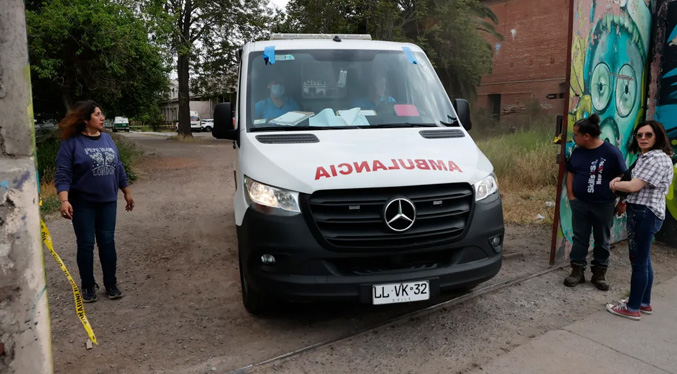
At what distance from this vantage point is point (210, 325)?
4059mm

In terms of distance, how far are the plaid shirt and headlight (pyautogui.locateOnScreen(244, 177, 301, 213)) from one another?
2802mm

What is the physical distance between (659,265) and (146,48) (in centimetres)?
1194

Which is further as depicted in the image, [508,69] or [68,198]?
[508,69]

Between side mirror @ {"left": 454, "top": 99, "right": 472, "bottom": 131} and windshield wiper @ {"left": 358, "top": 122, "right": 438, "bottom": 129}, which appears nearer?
windshield wiper @ {"left": 358, "top": 122, "right": 438, "bottom": 129}

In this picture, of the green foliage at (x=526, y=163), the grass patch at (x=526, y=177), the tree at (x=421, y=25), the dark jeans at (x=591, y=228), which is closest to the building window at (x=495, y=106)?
the tree at (x=421, y=25)

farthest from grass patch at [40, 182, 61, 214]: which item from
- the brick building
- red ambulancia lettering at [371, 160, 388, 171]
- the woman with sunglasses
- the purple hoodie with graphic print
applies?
the brick building

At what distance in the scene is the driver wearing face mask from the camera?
4241 millimetres

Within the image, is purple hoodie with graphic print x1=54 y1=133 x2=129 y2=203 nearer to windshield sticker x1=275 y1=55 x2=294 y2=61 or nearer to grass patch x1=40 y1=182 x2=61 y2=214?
windshield sticker x1=275 y1=55 x2=294 y2=61

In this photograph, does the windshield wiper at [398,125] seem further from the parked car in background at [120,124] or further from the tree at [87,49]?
the parked car in background at [120,124]

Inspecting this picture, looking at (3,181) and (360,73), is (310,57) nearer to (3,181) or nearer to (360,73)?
(360,73)

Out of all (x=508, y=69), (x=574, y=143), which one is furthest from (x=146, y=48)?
(x=508, y=69)

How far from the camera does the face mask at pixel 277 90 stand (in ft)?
14.3

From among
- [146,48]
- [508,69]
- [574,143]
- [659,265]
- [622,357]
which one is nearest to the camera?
[622,357]

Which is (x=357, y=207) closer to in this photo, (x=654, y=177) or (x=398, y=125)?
(x=398, y=125)
